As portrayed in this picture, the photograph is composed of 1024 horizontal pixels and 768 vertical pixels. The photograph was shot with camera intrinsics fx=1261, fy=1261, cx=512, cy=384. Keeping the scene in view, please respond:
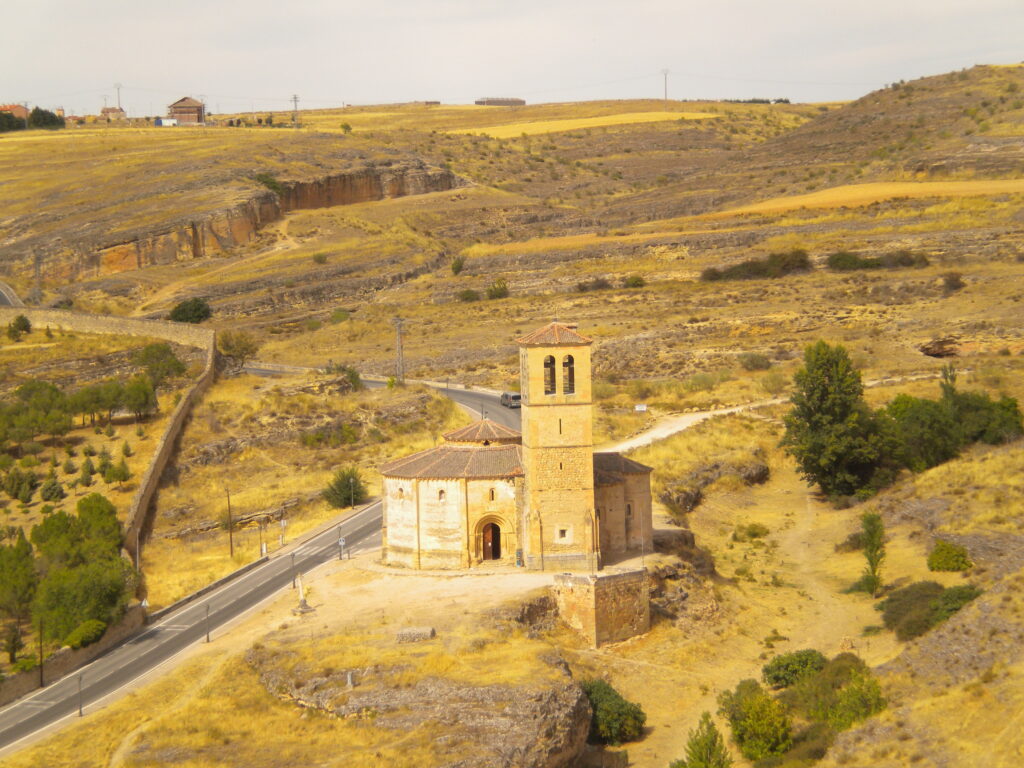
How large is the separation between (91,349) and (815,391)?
3938 centimetres

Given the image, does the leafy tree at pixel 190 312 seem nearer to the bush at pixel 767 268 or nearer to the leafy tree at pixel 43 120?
the bush at pixel 767 268

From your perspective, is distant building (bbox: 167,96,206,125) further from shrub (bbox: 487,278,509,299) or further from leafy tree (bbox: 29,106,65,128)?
shrub (bbox: 487,278,509,299)

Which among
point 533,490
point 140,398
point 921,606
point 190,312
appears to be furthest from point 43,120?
point 921,606

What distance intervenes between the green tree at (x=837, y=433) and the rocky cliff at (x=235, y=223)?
6081 cm

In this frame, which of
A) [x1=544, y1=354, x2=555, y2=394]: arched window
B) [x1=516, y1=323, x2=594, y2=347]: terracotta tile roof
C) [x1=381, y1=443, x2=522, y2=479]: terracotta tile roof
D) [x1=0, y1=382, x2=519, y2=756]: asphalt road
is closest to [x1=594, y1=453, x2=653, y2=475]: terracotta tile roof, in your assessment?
[x1=381, y1=443, x2=522, y2=479]: terracotta tile roof

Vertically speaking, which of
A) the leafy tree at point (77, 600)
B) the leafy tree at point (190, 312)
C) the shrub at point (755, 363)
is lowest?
the leafy tree at point (77, 600)

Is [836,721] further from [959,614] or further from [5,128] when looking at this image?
[5,128]

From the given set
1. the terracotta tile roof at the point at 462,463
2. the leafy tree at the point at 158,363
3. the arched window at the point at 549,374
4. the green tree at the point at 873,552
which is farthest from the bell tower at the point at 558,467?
the leafy tree at the point at 158,363

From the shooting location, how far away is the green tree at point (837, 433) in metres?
51.7

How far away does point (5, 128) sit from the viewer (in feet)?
486

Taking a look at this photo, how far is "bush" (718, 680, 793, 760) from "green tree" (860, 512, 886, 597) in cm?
1152

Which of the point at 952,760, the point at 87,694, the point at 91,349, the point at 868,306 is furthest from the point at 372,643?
the point at 868,306

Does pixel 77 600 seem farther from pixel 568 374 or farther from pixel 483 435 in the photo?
pixel 568 374

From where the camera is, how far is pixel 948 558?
40.2 m
